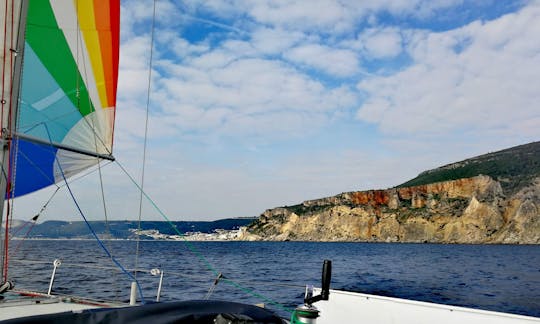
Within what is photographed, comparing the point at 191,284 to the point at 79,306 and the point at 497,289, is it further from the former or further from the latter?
the point at 497,289

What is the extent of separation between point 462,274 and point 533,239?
270 ft

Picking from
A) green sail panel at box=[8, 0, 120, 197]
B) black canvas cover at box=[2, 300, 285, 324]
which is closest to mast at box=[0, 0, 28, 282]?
green sail panel at box=[8, 0, 120, 197]

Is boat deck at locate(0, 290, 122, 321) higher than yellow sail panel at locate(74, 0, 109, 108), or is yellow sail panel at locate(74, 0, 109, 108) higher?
yellow sail panel at locate(74, 0, 109, 108)

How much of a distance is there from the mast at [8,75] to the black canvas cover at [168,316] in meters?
2.68

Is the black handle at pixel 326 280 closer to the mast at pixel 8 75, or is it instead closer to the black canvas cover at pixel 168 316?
the black canvas cover at pixel 168 316

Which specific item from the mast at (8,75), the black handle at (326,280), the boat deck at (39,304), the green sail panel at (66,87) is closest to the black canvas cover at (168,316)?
the black handle at (326,280)

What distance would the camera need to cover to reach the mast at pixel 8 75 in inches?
202

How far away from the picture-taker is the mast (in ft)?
16.9

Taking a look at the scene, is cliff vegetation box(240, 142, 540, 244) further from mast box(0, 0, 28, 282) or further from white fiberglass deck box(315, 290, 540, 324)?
mast box(0, 0, 28, 282)

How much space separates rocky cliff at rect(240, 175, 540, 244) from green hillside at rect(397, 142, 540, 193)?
4314mm

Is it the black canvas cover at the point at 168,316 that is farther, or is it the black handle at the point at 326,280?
the black handle at the point at 326,280

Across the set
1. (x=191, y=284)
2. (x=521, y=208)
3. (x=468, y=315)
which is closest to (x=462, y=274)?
(x=191, y=284)

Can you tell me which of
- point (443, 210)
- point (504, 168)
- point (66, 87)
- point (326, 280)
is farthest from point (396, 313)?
point (504, 168)

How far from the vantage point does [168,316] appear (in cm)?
305
